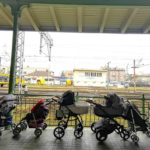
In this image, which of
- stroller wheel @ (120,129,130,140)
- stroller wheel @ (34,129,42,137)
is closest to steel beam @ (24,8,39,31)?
stroller wheel @ (34,129,42,137)

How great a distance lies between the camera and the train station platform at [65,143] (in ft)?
7.39

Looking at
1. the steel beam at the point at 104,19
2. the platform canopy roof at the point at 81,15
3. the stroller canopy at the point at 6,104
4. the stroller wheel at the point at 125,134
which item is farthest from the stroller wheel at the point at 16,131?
the steel beam at the point at 104,19

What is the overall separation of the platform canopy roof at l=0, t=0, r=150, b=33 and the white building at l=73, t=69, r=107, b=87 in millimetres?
10862

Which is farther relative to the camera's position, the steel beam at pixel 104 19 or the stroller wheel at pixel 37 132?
the steel beam at pixel 104 19

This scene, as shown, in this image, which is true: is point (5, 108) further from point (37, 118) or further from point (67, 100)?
point (67, 100)

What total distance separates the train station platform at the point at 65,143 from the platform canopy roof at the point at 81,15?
2919mm

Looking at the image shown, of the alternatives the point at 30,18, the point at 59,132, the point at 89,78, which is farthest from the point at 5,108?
the point at 89,78

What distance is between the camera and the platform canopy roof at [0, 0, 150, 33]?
112 inches

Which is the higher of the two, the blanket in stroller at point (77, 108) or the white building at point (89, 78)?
the white building at point (89, 78)

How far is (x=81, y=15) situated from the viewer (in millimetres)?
3350

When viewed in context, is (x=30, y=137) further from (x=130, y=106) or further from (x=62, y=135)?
(x=130, y=106)

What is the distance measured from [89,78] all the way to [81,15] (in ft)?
39.8

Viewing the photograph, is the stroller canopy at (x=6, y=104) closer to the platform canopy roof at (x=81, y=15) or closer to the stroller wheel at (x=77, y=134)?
the stroller wheel at (x=77, y=134)

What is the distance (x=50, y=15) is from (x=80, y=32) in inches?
45.1
